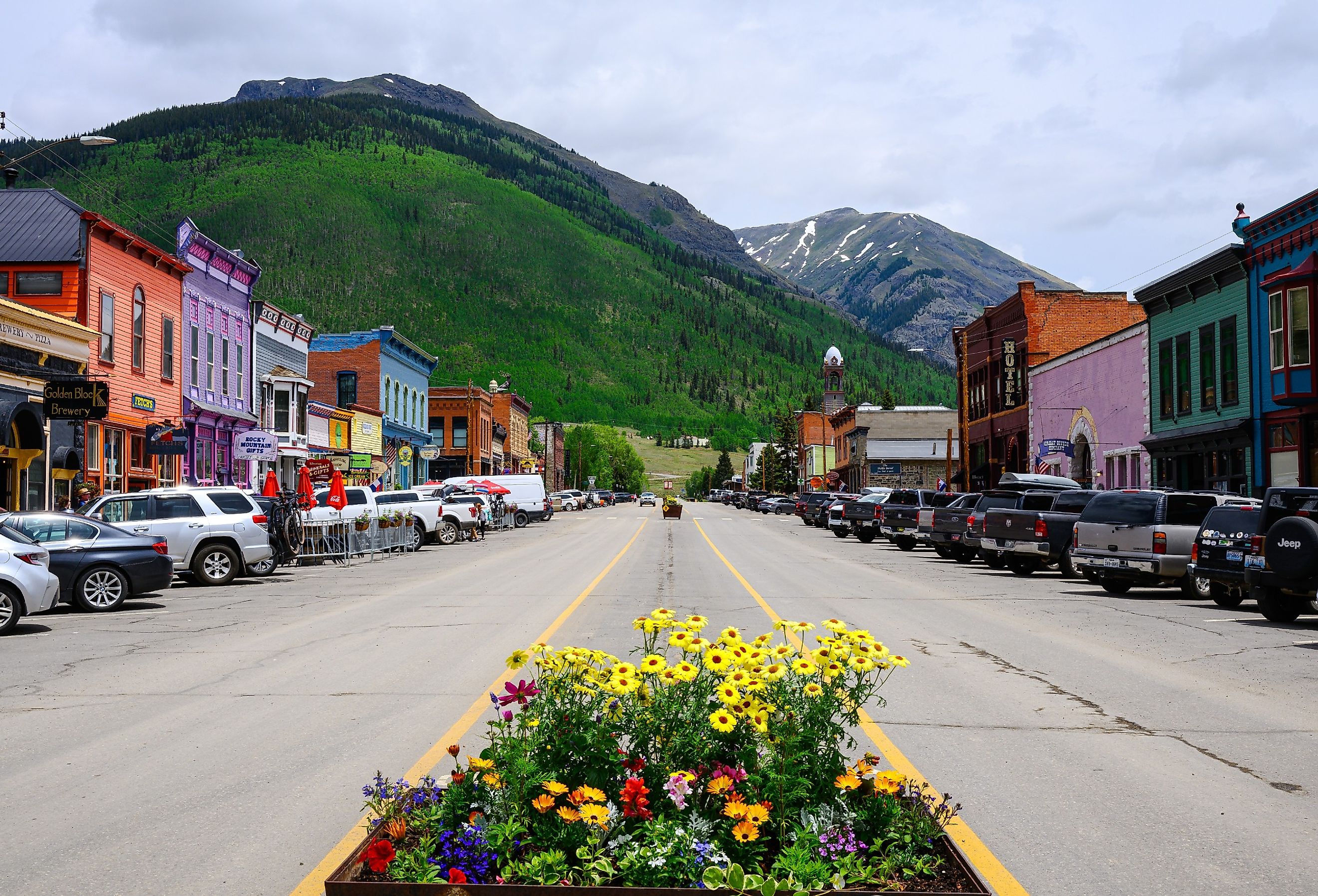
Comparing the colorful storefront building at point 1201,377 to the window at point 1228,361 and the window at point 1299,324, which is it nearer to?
the window at point 1228,361

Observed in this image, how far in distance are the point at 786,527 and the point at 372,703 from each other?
5272 cm

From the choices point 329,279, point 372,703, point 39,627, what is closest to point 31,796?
point 372,703

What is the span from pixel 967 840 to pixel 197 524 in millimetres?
19358

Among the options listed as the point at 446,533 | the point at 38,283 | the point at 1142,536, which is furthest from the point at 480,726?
the point at 446,533

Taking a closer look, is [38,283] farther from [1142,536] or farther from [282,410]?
[1142,536]

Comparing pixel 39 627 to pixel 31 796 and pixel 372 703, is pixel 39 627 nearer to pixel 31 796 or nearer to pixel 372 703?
pixel 372 703

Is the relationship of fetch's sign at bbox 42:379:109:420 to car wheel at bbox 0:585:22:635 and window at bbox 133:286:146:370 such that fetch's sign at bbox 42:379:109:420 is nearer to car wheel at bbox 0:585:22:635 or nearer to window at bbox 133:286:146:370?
window at bbox 133:286:146:370

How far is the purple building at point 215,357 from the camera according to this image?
36.3 meters

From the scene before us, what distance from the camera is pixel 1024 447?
A: 5344 centimetres

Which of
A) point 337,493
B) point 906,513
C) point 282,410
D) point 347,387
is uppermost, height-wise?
point 347,387

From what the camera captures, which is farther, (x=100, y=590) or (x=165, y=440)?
(x=165, y=440)

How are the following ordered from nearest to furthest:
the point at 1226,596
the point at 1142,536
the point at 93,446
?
the point at 1226,596 → the point at 1142,536 → the point at 93,446

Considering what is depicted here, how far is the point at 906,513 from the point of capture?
35781mm

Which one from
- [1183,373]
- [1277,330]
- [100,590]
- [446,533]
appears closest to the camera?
[100,590]
